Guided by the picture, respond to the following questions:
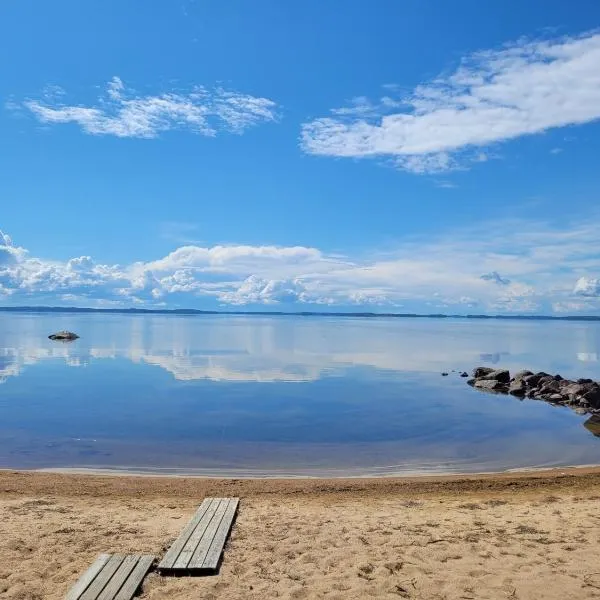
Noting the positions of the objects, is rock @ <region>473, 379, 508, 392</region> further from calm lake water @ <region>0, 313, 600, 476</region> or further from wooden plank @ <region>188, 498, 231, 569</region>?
wooden plank @ <region>188, 498, 231, 569</region>

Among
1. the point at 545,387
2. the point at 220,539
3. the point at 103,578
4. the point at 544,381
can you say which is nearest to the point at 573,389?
the point at 545,387

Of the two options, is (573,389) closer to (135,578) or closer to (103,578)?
(135,578)

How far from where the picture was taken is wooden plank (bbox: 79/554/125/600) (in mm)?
8250

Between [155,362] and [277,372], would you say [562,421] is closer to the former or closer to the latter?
[277,372]

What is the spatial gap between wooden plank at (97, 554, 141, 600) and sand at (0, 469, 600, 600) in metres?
0.39

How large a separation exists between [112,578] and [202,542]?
6.43ft

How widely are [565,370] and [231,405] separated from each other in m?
39.3

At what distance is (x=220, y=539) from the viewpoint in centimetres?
1057

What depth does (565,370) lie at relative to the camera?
5644cm

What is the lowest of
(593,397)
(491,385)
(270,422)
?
(270,422)

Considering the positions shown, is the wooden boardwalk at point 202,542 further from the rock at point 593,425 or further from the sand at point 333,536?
the rock at point 593,425

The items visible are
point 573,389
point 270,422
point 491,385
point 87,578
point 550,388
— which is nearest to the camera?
point 87,578

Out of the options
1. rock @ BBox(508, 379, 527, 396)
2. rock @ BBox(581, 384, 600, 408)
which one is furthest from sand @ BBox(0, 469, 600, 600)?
rock @ BBox(508, 379, 527, 396)

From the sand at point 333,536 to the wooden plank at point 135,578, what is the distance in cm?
16
